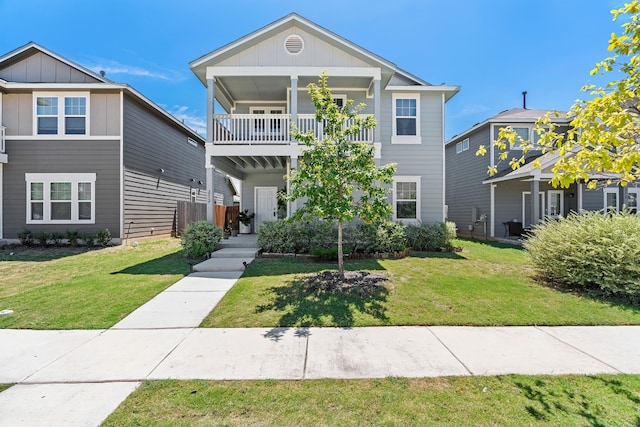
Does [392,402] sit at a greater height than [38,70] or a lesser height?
lesser

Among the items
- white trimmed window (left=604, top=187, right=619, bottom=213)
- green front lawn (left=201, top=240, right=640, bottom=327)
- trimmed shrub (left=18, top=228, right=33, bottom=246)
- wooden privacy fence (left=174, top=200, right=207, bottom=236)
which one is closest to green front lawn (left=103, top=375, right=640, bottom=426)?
green front lawn (left=201, top=240, right=640, bottom=327)

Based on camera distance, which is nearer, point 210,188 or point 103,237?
point 210,188

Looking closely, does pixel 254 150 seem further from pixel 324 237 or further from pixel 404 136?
pixel 404 136

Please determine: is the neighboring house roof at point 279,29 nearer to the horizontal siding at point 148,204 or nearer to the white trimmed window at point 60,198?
the horizontal siding at point 148,204

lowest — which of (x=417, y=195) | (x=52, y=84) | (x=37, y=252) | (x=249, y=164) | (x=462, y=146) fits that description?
(x=37, y=252)

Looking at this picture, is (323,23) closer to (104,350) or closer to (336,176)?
(336,176)

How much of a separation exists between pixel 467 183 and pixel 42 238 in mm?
20942

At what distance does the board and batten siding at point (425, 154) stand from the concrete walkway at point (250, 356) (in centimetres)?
785

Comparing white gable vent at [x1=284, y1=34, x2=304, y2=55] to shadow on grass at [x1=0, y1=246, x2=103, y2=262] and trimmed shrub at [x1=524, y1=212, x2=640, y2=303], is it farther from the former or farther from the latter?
shadow on grass at [x1=0, y1=246, x2=103, y2=262]

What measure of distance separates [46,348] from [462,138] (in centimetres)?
1979

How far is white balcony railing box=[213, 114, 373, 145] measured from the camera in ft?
33.7

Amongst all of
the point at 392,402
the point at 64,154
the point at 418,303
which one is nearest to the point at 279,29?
the point at 64,154

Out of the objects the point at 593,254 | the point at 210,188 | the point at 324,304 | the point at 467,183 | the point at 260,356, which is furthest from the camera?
the point at 467,183

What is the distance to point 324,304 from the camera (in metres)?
5.08
